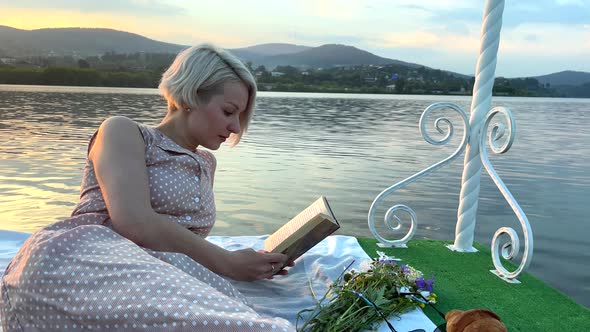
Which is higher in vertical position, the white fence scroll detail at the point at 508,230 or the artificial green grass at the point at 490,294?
the white fence scroll detail at the point at 508,230

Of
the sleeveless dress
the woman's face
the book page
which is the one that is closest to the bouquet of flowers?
the book page

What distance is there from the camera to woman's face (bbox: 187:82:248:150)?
86.5 inches

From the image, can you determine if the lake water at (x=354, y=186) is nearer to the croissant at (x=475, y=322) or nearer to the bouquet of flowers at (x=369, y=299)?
the bouquet of flowers at (x=369, y=299)

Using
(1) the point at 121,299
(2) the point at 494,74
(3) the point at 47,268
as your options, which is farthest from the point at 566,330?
(3) the point at 47,268

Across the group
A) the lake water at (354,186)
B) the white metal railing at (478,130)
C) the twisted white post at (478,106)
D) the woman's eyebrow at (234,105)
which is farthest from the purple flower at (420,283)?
the lake water at (354,186)

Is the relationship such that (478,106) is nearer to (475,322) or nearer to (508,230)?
(508,230)

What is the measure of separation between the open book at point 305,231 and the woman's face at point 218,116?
0.46 metres

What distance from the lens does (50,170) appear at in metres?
8.50

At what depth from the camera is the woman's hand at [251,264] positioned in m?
2.16

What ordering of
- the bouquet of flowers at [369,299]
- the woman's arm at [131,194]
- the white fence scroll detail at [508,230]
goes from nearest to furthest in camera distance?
the woman's arm at [131,194]
the bouquet of flowers at [369,299]
the white fence scroll detail at [508,230]

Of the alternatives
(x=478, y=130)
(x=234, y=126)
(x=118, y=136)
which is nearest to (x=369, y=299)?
(x=234, y=126)

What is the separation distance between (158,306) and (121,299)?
0.39ft

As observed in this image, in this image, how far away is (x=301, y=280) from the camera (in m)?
2.68

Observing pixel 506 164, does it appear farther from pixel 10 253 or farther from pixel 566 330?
pixel 10 253
